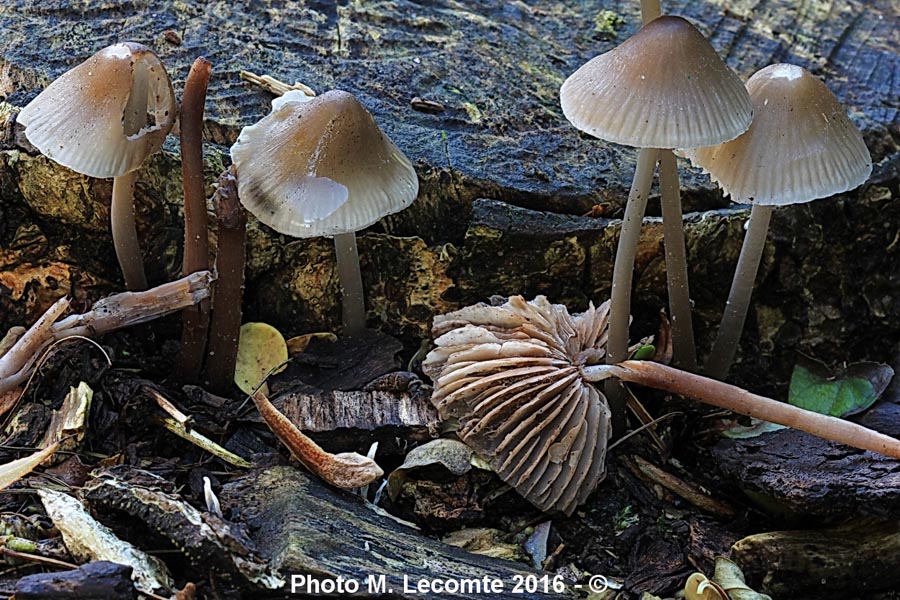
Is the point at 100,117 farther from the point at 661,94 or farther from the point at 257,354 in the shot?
the point at 661,94

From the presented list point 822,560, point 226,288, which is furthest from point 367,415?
point 822,560

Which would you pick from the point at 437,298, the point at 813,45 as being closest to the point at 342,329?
the point at 437,298

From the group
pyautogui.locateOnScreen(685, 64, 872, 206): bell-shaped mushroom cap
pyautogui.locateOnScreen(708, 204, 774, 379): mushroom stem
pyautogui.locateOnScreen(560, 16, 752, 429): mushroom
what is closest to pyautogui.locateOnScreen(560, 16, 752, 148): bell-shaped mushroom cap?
pyautogui.locateOnScreen(560, 16, 752, 429): mushroom

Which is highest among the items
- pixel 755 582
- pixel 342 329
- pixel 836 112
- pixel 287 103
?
pixel 836 112

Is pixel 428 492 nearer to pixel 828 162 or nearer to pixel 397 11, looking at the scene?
pixel 828 162

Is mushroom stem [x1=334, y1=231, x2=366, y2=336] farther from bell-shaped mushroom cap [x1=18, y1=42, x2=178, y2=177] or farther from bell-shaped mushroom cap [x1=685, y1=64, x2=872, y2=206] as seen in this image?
bell-shaped mushroom cap [x1=685, y1=64, x2=872, y2=206]

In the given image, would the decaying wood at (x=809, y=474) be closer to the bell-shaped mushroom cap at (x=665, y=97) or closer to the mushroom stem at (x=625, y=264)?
the mushroom stem at (x=625, y=264)

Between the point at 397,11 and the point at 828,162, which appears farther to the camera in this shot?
the point at 397,11

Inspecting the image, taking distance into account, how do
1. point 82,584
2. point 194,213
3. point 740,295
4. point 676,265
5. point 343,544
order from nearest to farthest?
point 82,584, point 343,544, point 194,213, point 676,265, point 740,295
